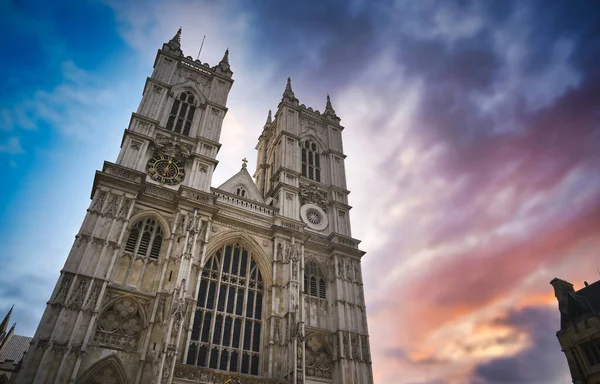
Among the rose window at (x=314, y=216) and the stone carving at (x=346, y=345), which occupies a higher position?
the rose window at (x=314, y=216)

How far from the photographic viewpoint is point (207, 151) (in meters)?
30.0

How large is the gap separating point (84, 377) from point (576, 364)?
1311 inches

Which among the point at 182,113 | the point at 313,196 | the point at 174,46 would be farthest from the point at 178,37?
the point at 313,196

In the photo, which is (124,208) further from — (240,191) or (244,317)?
(244,317)

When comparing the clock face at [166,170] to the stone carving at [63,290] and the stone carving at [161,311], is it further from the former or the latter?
the stone carving at [63,290]

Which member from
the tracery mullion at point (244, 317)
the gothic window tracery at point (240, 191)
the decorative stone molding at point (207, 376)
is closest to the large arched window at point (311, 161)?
the gothic window tracery at point (240, 191)

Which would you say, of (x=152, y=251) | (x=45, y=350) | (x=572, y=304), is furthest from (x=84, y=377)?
(x=572, y=304)

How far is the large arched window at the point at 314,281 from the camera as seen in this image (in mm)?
28109

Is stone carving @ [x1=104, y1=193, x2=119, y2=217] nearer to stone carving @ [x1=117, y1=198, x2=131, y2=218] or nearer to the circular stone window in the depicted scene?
stone carving @ [x1=117, y1=198, x2=131, y2=218]

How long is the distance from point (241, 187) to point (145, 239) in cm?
939

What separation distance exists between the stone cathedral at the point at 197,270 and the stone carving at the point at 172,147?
82mm

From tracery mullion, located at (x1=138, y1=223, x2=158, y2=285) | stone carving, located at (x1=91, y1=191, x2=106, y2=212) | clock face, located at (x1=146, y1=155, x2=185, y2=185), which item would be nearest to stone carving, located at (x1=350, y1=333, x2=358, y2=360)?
tracery mullion, located at (x1=138, y1=223, x2=158, y2=285)

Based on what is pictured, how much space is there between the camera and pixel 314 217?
32406mm

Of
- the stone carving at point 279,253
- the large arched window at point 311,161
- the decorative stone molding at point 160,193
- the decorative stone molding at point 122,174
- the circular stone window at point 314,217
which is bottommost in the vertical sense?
the stone carving at point 279,253
